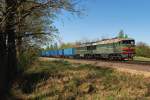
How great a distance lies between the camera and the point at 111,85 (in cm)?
1706

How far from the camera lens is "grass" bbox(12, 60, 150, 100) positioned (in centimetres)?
1530

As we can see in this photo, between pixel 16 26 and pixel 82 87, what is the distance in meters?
7.42

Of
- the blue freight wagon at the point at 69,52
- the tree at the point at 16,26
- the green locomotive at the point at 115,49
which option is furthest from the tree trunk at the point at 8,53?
the blue freight wagon at the point at 69,52

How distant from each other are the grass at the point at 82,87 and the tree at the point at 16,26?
183cm

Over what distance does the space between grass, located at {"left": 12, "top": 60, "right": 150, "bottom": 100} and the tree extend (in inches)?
71.9

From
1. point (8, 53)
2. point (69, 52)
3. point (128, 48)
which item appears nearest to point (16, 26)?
point (8, 53)

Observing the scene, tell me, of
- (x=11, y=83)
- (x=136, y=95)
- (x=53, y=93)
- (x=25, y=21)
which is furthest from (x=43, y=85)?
(x=136, y=95)

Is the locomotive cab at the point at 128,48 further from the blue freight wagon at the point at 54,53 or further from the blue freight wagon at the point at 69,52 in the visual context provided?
the blue freight wagon at the point at 54,53

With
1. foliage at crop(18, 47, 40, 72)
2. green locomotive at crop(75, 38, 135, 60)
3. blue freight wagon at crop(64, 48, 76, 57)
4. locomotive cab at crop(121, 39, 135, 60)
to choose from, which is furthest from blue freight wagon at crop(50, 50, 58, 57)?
foliage at crop(18, 47, 40, 72)

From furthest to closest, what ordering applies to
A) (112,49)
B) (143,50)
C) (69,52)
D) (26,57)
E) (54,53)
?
1. (143,50)
2. (54,53)
3. (69,52)
4. (112,49)
5. (26,57)

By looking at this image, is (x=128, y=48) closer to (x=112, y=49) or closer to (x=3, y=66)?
(x=112, y=49)

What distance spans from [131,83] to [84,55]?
41.2 m

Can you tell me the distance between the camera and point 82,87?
1755 cm

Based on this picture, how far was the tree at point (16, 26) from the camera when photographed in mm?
20688
